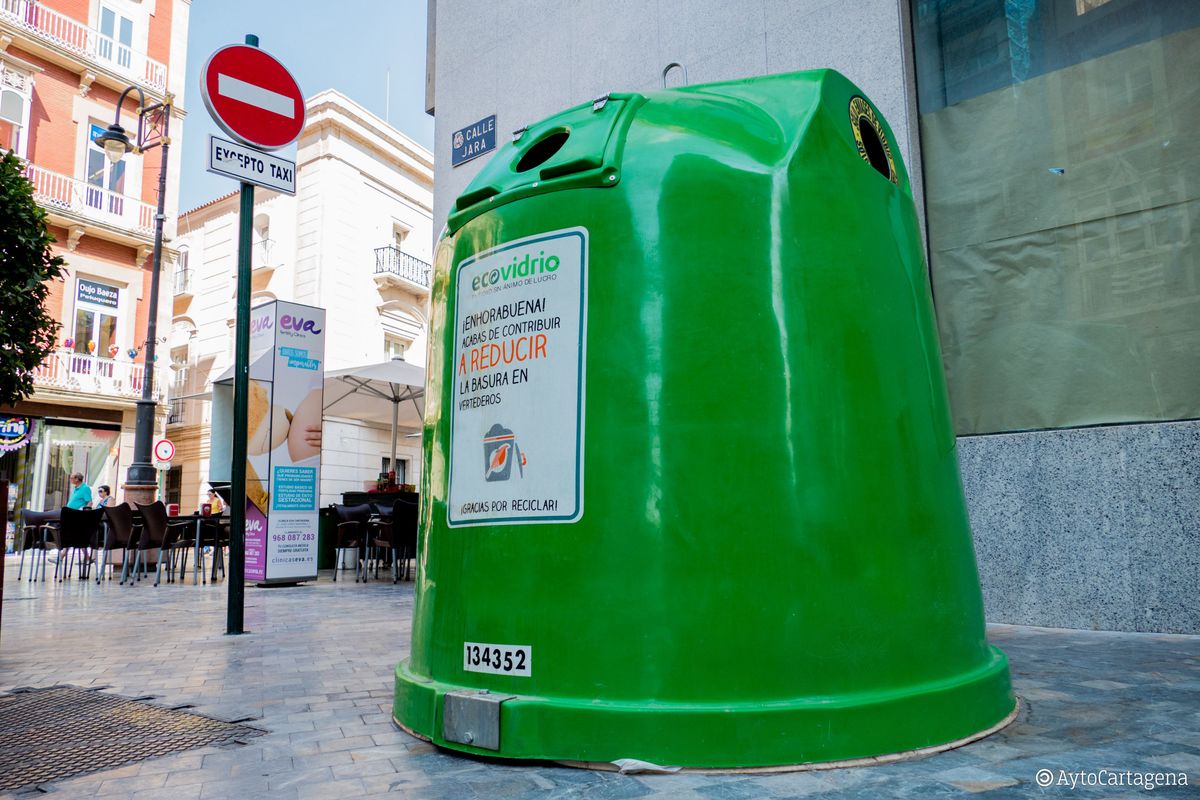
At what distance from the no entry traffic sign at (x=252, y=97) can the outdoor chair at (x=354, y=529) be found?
602cm

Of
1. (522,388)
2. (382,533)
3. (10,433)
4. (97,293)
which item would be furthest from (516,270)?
(97,293)

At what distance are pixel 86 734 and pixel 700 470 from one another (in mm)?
2373

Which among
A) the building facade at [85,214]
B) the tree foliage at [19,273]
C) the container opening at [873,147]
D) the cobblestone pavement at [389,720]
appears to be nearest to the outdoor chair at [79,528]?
the tree foliage at [19,273]

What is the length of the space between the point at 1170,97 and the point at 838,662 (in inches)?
206

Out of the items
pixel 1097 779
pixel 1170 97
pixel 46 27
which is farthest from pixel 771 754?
pixel 46 27

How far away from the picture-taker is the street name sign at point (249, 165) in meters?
5.81

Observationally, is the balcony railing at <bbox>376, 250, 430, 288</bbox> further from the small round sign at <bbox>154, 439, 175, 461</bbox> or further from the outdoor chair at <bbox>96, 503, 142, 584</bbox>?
the outdoor chair at <bbox>96, 503, 142, 584</bbox>

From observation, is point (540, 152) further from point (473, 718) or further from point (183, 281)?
point (183, 281)

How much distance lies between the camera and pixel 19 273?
1018 centimetres

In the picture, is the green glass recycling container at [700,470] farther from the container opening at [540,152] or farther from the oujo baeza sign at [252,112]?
the oujo baeza sign at [252,112]

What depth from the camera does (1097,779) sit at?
88.5 inches

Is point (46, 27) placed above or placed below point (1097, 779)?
above

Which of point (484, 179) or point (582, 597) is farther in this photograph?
point (484, 179)

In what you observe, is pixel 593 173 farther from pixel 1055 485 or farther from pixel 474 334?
pixel 1055 485
